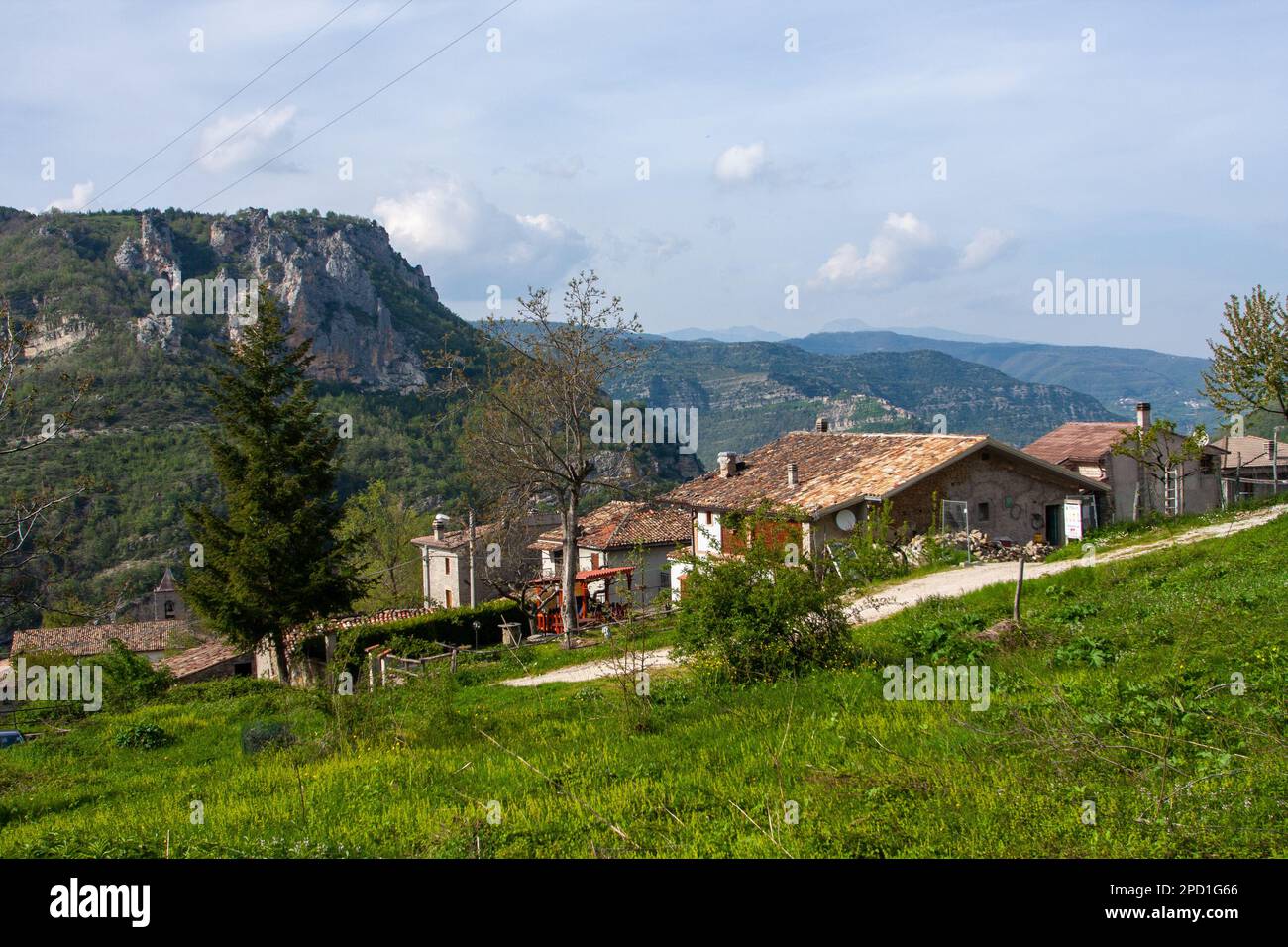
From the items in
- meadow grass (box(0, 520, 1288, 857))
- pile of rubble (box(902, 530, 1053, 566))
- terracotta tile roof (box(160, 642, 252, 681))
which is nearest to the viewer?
meadow grass (box(0, 520, 1288, 857))

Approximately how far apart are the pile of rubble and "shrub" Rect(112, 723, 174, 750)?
18.5m

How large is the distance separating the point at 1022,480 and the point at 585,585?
1651 cm

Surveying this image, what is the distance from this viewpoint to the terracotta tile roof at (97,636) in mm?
49875

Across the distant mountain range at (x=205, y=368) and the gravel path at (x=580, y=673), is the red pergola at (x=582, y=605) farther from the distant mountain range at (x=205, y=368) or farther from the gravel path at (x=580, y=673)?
the gravel path at (x=580, y=673)

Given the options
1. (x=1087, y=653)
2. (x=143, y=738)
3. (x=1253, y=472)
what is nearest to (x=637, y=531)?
(x=143, y=738)

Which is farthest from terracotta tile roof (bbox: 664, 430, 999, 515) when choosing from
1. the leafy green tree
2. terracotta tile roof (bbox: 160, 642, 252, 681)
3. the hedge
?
the leafy green tree

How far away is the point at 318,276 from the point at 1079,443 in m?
105

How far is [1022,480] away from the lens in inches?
1176

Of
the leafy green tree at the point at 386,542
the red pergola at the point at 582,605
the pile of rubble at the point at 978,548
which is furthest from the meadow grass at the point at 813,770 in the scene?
the leafy green tree at the point at 386,542

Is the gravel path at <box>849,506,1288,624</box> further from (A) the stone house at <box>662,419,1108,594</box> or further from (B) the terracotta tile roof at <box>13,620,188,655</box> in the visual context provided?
(B) the terracotta tile roof at <box>13,620,188,655</box>

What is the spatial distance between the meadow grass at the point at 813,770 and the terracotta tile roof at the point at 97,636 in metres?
43.3

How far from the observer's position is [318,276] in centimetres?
12012

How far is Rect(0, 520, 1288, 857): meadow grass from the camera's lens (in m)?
5.60
